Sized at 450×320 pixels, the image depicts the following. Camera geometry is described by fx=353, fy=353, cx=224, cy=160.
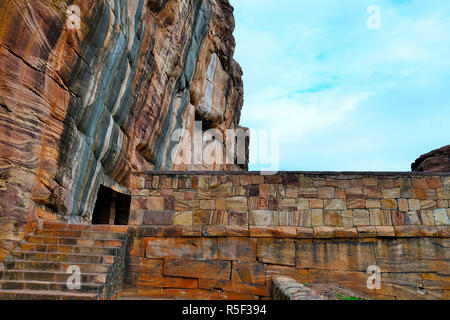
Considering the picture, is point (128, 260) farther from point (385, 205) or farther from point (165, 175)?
point (385, 205)

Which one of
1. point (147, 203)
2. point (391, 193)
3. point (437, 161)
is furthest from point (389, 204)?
point (437, 161)

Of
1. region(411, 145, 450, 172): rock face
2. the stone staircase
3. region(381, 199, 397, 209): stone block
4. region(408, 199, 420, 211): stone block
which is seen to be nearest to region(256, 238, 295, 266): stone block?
region(381, 199, 397, 209): stone block

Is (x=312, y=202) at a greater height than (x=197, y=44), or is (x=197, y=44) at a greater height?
(x=197, y=44)

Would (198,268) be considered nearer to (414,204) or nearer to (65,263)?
(65,263)

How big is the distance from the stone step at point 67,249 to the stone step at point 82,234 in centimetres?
28

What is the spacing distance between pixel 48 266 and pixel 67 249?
474mm

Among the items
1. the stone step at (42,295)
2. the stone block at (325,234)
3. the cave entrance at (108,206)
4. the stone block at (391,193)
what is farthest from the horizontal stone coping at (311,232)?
the cave entrance at (108,206)

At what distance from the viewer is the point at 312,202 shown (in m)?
6.90

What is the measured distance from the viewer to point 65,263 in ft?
18.7

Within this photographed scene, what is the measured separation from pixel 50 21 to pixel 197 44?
11224 millimetres

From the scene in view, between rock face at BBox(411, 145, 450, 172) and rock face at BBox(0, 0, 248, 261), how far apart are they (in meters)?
13.4

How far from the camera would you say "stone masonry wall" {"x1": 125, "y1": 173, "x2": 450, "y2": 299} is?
6.38 metres

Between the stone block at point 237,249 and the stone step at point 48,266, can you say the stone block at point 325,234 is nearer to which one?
the stone block at point 237,249
